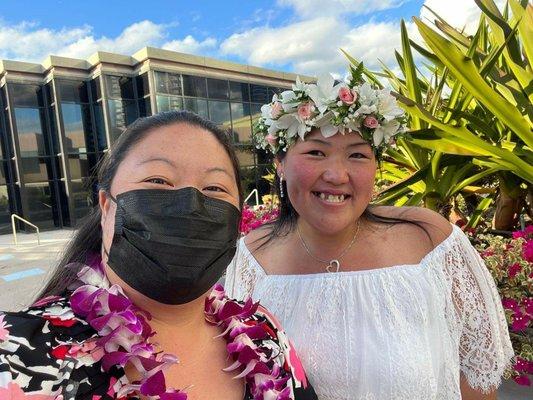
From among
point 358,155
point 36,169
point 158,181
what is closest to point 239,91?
point 36,169

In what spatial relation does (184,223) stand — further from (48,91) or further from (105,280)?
(48,91)

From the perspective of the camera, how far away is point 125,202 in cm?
103

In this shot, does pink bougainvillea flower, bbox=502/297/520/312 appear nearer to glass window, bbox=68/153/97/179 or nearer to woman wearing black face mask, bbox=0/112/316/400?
woman wearing black face mask, bbox=0/112/316/400

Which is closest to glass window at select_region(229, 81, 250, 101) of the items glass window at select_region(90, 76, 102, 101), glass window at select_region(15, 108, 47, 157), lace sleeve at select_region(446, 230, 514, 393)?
glass window at select_region(90, 76, 102, 101)

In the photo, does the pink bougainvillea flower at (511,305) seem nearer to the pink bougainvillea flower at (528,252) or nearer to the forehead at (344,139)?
the pink bougainvillea flower at (528,252)

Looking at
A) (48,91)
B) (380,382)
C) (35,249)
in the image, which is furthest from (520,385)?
(48,91)

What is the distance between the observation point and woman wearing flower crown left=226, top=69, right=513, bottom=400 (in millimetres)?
1468

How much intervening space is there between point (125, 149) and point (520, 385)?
246cm

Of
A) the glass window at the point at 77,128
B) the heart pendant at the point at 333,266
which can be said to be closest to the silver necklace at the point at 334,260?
the heart pendant at the point at 333,266

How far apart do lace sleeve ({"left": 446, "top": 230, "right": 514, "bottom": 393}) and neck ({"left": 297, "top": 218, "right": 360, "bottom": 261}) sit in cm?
41

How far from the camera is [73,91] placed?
49.8 feet

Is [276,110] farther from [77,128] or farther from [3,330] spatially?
[77,128]

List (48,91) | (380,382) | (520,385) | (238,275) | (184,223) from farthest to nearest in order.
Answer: (48,91), (520,385), (238,275), (380,382), (184,223)

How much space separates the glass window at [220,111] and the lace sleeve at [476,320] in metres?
15.1
